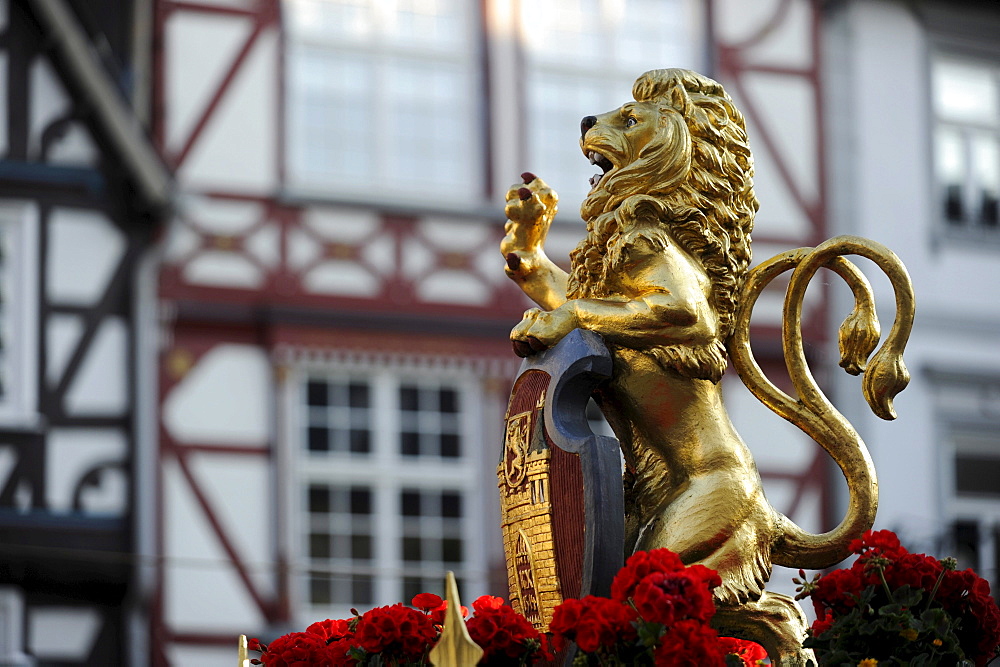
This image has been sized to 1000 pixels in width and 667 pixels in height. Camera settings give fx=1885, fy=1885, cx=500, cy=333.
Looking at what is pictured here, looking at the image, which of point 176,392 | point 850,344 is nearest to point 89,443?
point 176,392

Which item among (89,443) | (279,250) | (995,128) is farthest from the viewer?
(995,128)

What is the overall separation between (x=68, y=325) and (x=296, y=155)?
6.76ft

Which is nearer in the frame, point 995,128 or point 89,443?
point 89,443

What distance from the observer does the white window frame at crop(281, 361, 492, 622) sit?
39.7 feet

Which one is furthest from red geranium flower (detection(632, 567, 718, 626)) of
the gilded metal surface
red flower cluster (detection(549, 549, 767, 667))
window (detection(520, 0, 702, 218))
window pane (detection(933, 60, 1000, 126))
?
window pane (detection(933, 60, 1000, 126))

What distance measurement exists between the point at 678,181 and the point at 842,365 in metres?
0.53

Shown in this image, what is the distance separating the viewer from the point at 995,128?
14.9 metres

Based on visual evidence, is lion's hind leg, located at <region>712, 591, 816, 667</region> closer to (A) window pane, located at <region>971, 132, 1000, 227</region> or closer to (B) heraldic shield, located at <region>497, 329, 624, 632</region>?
(B) heraldic shield, located at <region>497, 329, 624, 632</region>

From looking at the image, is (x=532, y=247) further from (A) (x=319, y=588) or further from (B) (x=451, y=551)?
(B) (x=451, y=551)

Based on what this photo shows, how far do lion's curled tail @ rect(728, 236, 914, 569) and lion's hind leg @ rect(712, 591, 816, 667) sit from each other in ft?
0.48

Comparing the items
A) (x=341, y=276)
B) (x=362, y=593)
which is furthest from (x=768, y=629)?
(x=341, y=276)

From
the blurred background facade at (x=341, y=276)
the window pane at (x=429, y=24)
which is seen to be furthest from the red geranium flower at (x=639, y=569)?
the window pane at (x=429, y=24)

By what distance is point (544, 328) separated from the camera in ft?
12.8

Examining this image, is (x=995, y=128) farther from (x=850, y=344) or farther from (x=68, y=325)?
(x=850, y=344)
